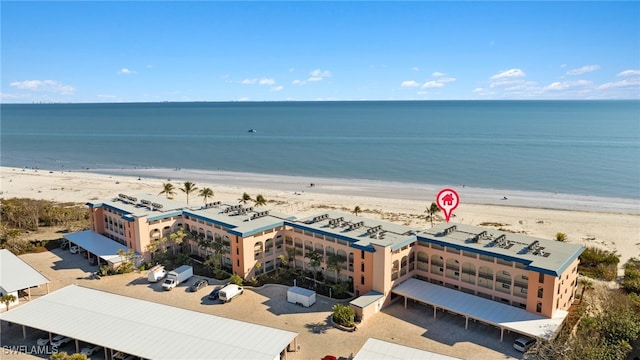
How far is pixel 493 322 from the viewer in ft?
108

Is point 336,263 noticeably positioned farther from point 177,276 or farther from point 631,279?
point 631,279

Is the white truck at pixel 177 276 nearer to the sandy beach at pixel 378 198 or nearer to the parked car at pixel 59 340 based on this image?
the parked car at pixel 59 340

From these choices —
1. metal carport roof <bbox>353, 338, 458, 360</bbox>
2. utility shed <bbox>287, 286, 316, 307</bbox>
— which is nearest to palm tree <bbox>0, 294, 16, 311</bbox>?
utility shed <bbox>287, 286, 316, 307</bbox>

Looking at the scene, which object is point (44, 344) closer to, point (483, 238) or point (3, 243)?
point (3, 243)

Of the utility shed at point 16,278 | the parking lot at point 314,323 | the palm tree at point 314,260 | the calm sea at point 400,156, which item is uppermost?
the calm sea at point 400,156

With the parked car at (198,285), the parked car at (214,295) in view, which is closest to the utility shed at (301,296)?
the parked car at (214,295)

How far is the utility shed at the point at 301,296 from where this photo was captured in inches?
1508

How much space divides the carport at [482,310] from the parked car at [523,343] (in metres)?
0.63

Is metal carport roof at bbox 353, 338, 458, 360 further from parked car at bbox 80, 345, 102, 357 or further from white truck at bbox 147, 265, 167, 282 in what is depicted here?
white truck at bbox 147, 265, 167, 282

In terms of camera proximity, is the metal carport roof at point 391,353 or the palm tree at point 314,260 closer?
the metal carport roof at point 391,353

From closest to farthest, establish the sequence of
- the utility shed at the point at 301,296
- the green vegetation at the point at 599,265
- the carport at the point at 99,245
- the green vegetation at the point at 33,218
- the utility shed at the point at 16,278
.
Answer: the utility shed at the point at 301,296 → the utility shed at the point at 16,278 → the green vegetation at the point at 599,265 → the carport at the point at 99,245 → the green vegetation at the point at 33,218

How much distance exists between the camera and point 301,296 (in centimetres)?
3838

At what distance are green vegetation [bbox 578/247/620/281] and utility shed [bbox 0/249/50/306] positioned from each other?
53.9 meters

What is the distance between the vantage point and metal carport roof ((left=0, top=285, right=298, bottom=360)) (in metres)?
28.4
